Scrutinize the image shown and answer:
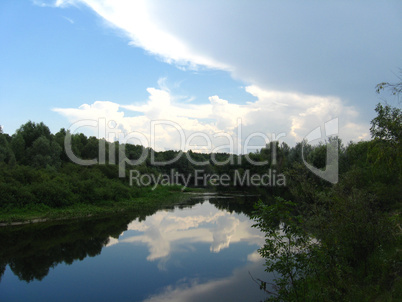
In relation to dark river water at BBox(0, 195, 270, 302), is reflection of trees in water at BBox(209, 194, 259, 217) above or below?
below

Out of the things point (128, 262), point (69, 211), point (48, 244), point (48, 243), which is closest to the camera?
point (128, 262)

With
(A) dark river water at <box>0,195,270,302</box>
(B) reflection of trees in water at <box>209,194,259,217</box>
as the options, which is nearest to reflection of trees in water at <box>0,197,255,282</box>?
(A) dark river water at <box>0,195,270,302</box>

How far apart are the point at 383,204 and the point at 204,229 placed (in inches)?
475

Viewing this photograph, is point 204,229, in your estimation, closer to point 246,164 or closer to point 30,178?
point 30,178

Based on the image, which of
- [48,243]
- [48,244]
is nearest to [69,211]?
[48,243]

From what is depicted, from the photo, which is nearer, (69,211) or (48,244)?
(48,244)

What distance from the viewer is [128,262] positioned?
45.2 feet

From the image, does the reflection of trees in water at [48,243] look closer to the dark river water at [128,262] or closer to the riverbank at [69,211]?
the dark river water at [128,262]

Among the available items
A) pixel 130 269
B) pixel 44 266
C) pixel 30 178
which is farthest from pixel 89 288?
pixel 30 178

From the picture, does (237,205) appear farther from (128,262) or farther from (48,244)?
(128,262)

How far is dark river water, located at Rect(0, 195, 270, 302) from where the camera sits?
10.3 metres

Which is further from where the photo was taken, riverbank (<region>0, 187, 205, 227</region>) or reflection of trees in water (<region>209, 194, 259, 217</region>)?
reflection of trees in water (<region>209, 194, 259, 217</region>)

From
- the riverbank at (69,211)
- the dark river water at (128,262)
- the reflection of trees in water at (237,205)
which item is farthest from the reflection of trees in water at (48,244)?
the reflection of trees in water at (237,205)

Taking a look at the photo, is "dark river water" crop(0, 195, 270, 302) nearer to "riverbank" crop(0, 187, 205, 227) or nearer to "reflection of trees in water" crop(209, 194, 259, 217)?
"riverbank" crop(0, 187, 205, 227)
